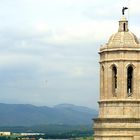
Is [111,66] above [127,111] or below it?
above

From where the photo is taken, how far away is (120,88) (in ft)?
168

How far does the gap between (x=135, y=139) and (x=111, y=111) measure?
8.57 ft

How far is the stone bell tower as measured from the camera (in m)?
50.5

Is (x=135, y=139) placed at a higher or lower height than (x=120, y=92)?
lower

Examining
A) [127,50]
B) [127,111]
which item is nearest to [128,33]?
[127,50]

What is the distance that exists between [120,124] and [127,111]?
104 cm

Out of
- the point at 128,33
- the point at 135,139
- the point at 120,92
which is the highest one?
the point at 128,33

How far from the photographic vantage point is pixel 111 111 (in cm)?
5091

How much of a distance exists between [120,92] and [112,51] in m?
3.05

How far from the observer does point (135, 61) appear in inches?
2023

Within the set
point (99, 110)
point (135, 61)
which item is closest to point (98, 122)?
point (99, 110)

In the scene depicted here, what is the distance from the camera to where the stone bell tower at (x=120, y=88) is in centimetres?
5047

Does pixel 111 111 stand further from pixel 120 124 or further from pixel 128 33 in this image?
pixel 128 33

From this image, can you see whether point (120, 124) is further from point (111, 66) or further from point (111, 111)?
point (111, 66)
